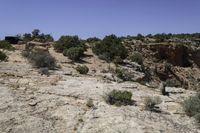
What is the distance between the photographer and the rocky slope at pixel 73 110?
35.5 feet

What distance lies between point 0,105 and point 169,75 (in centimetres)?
2658

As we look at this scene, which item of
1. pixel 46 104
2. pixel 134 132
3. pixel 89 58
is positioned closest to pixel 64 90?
pixel 46 104

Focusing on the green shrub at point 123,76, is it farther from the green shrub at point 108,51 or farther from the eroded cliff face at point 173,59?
the eroded cliff face at point 173,59

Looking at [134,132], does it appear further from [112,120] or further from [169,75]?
[169,75]

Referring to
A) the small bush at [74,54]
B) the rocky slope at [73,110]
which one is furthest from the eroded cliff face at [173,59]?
the rocky slope at [73,110]

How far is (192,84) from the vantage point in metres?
35.1

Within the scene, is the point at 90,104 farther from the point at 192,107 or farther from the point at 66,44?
the point at 66,44

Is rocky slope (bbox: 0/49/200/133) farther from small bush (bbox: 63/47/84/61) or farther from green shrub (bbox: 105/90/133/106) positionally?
small bush (bbox: 63/47/84/61)

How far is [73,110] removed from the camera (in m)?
12.2

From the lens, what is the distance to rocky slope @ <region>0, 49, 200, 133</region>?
1083 centimetres

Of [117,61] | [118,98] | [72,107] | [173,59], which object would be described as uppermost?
[117,61]

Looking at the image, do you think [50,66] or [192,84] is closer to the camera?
[50,66]

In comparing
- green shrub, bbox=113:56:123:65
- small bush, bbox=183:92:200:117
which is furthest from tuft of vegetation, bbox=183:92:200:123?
green shrub, bbox=113:56:123:65

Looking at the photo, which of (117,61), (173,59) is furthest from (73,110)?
(173,59)
